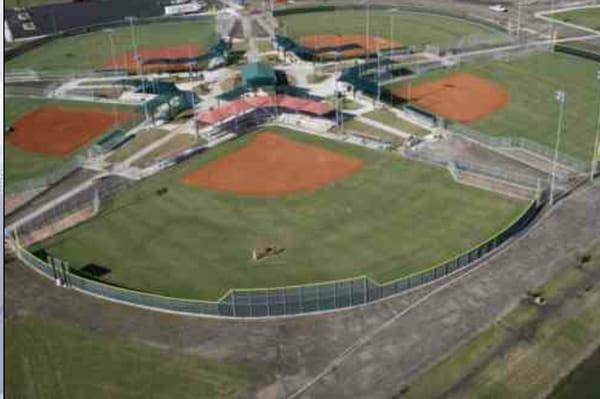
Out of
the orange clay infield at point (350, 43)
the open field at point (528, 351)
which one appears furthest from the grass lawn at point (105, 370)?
the orange clay infield at point (350, 43)

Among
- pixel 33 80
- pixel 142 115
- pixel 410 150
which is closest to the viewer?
pixel 410 150

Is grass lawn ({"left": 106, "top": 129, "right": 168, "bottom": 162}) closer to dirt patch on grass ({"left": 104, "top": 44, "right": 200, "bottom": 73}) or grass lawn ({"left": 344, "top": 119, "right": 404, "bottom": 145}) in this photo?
grass lawn ({"left": 344, "top": 119, "right": 404, "bottom": 145})

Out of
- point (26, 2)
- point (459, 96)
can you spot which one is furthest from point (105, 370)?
point (26, 2)

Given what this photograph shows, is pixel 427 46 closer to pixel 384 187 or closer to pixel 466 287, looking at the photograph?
pixel 384 187

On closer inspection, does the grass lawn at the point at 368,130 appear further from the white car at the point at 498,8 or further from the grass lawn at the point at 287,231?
the white car at the point at 498,8

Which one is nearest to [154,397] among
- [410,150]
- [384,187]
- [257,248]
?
[257,248]

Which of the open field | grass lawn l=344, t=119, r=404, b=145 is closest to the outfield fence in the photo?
the open field
